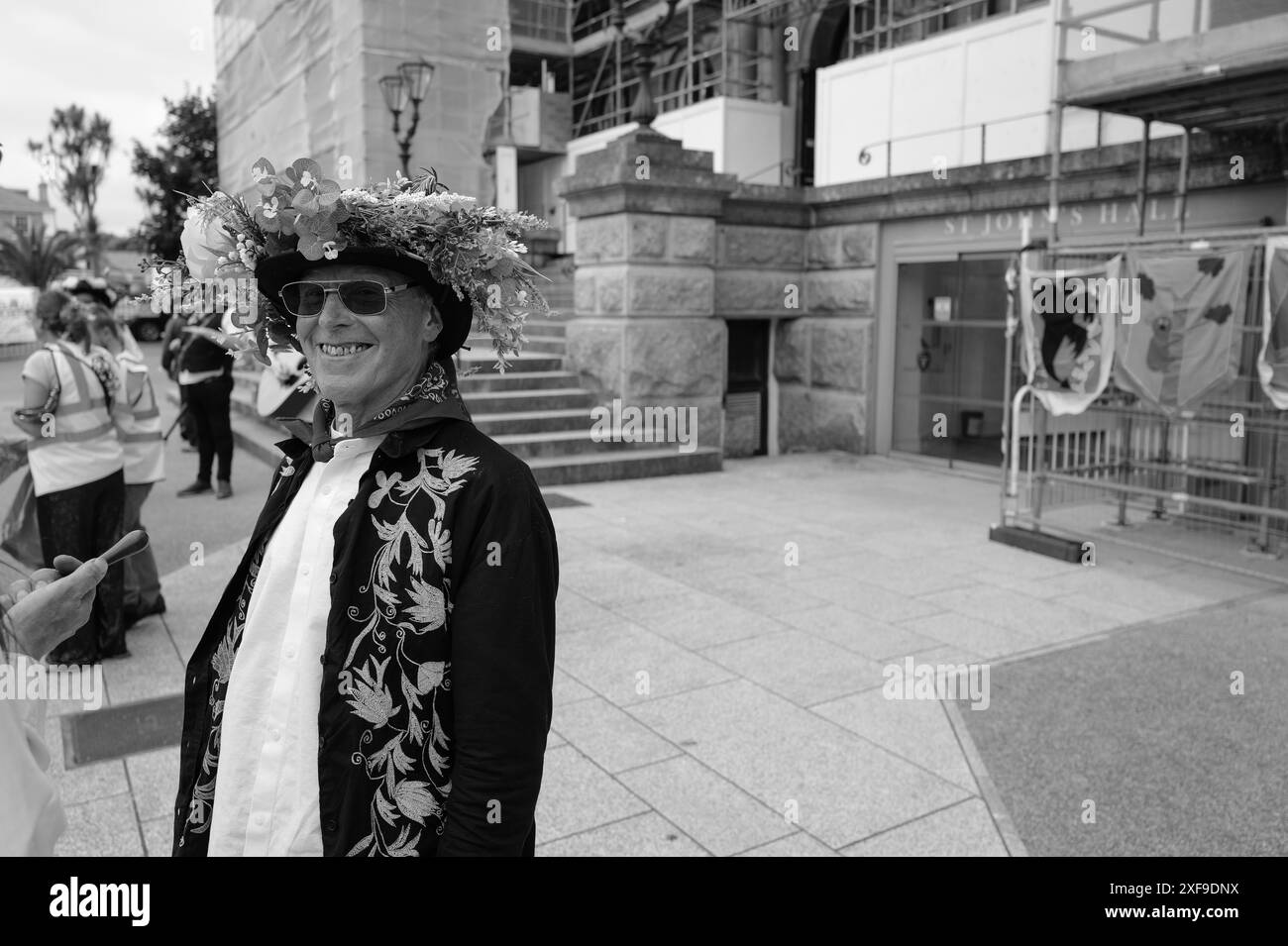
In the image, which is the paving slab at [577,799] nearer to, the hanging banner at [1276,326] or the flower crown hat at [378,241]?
the flower crown hat at [378,241]

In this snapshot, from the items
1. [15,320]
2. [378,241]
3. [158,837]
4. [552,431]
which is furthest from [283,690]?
[15,320]

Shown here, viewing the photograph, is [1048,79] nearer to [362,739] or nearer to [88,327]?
[88,327]

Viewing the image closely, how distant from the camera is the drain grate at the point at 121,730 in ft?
14.7

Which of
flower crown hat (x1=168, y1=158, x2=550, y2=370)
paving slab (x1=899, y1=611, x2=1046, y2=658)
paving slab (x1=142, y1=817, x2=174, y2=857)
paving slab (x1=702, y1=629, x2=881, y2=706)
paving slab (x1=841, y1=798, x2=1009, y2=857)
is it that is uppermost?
flower crown hat (x1=168, y1=158, x2=550, y2=370)

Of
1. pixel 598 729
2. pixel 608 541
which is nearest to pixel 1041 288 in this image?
pixel 608 541

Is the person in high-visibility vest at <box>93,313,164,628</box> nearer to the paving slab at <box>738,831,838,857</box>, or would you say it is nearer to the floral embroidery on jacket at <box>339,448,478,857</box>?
the paving slab at <box>738,831,838,857</box>

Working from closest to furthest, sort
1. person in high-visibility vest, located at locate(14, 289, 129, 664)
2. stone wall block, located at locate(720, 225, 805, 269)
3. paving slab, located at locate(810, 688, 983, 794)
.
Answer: paving slab, located at locate(810, 688, 983, 794) → person in high-visibility vest, located at locate(14, 289, 129, 664) → stone wall block, located at locate(720, 225, 805, 269)

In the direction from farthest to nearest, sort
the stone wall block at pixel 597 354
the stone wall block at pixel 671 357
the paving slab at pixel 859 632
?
the stone wall block at pixel 597 354 < the stone wall block at pixel 671 357 < the paving slab at pixel 859 632

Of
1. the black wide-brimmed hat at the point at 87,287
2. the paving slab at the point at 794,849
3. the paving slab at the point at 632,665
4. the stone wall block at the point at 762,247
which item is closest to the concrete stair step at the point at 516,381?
the stone wall block at the point at 762,247

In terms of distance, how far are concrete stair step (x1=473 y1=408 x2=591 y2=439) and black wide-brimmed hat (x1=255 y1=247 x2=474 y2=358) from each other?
894 cm

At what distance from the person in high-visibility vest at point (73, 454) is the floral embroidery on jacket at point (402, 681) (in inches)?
161

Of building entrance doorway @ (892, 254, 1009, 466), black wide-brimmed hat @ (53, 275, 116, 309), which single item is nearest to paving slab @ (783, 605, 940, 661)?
black wide-brimmed hat @ (53, 275, 116, 309)

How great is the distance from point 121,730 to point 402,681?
→ 3426mm

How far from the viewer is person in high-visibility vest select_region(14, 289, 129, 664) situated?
217 inches
